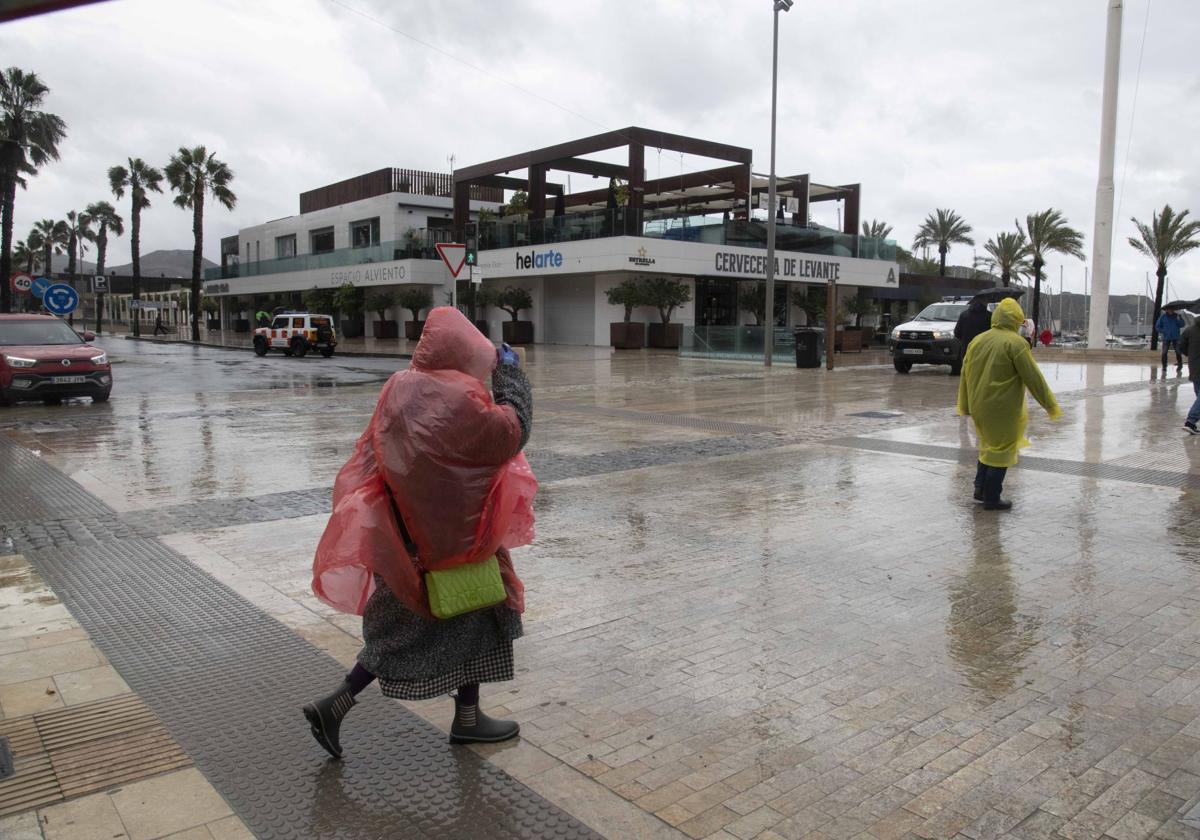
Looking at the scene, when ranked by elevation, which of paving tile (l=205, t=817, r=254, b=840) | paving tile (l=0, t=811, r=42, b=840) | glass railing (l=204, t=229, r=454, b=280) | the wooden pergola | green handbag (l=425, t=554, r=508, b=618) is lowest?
paving tile (l=205, t=817, r=254, b=840)

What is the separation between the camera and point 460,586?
302 centimetres

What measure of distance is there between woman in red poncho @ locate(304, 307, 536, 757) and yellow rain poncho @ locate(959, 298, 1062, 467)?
4.98 metres

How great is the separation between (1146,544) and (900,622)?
262cm

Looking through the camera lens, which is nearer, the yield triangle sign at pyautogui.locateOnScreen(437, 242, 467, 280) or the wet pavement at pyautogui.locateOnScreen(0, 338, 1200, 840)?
the wet pavement at pyautogui.locateOnScreen(0, 338, 1200, 840)

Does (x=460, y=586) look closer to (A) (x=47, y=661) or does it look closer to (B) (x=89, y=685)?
(B) (x=89, y=685)

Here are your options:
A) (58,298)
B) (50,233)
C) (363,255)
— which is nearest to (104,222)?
(50,233)

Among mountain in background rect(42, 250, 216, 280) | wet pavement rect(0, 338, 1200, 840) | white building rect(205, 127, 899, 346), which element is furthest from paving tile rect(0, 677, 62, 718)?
mountain in background rect(42, 250, 216, 280)

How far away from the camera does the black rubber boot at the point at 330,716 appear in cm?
315

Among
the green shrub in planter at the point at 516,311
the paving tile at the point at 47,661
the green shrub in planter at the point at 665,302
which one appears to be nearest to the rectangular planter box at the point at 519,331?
the green shrub in planter at the point at 516,311

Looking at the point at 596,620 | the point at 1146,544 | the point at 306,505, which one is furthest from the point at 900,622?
the point at 306,505

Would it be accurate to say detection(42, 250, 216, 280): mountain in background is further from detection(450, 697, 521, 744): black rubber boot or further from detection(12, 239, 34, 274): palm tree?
detection(450, 697, 521, 744): black rubber boot

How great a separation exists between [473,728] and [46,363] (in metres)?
14.0

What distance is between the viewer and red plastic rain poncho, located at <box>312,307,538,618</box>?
116 inches

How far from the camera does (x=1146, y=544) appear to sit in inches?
241
